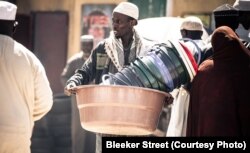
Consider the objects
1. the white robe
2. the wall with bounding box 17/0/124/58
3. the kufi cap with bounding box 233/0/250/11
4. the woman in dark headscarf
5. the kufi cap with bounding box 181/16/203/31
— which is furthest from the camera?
the wall with bounding box 17/0/124/58

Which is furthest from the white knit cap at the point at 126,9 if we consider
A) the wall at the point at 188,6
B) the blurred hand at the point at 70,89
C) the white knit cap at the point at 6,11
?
the wall at the point at 188,6

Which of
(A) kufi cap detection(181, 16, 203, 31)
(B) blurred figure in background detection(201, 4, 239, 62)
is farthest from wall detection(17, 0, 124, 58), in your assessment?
(B) blurred figure in background detection(201, 4, 239, 62)

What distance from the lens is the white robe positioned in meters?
7.24

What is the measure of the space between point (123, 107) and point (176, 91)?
1827mm

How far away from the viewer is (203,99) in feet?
22.6

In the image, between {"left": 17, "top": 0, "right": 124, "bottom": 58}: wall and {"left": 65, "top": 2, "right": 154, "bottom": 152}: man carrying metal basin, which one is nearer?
{"left": 65, "top": 2, "right": 154, "bottom": 152}: man carrying metal basin

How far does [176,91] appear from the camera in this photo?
8625mm

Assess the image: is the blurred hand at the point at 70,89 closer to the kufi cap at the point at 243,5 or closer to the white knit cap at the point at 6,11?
the white knit cap at the point at 6,11

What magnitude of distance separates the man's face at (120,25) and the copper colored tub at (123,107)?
1150 mm

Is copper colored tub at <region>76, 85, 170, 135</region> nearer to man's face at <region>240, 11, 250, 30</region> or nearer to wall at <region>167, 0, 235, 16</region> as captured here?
man's face at <region>240, 11, 250, 30</region>

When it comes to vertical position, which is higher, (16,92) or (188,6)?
(188,6)

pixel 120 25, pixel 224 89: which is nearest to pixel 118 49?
pixel 120 25

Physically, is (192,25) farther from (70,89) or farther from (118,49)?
→ (70,89)

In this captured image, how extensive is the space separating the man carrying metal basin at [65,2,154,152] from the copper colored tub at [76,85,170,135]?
3.20ft
